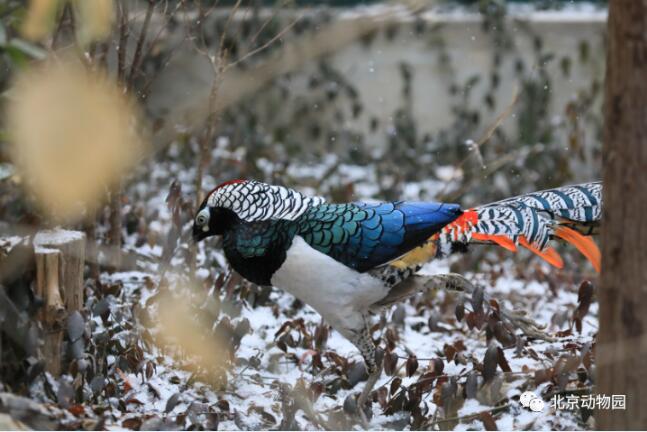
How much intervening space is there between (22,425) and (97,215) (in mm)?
1937

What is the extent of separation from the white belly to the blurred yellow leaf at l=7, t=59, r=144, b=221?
678 mm

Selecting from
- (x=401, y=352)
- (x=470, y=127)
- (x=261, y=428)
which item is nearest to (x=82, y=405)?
(x=261, y=428)

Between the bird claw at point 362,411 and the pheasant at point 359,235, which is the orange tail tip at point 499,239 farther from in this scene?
the bird claw at point 362,411

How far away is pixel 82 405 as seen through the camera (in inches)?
115


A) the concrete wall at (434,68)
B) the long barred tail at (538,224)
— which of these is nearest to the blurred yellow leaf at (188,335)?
the long barred tail at (538,224)

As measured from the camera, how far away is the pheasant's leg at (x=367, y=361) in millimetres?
3273

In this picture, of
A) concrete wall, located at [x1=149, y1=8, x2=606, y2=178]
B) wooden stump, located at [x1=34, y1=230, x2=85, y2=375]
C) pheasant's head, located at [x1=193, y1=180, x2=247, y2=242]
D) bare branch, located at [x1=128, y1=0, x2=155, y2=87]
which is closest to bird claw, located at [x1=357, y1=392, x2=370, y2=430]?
pheasant's head, located at [x1=193, y1=180, x2=247, y2=242]

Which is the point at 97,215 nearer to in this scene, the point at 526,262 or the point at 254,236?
the point at 254,236

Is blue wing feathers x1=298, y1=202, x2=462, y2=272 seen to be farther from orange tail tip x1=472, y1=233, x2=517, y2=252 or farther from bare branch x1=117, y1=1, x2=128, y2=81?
bare branch x1=117, y1=1, x2=128, y2=81

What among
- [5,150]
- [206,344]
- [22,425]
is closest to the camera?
[22,425]

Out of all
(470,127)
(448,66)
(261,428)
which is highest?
(448,66)

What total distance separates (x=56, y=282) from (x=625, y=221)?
178cm

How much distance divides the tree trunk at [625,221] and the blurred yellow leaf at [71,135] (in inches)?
44.3

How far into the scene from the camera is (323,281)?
3109 millimetres
